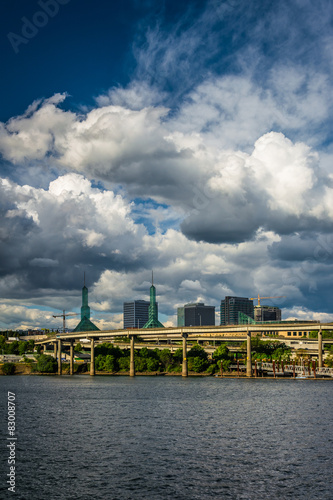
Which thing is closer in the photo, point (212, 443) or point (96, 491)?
point (96, 491)

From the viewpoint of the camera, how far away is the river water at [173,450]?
147 feet

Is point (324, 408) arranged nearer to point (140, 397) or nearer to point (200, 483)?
point (140, 397)

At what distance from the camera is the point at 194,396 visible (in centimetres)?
12275

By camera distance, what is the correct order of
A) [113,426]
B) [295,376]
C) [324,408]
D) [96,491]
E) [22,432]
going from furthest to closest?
[295,376]
[324,408]
[113,426]
[22,432]
[96,491]

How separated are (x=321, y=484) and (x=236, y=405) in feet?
188

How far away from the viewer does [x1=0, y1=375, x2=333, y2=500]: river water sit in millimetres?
44938

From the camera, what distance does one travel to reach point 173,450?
198 ft

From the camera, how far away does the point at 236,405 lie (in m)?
102

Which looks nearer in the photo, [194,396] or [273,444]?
[273,444]

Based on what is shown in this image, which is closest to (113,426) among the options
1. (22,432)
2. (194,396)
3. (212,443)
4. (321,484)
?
(22,432)

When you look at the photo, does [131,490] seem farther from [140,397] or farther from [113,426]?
[140,397]

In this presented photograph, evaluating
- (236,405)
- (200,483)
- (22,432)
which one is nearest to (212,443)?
(200,483)

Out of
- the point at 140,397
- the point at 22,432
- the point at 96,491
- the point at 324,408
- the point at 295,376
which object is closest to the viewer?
the point at 96,491

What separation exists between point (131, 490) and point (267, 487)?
472 inches
